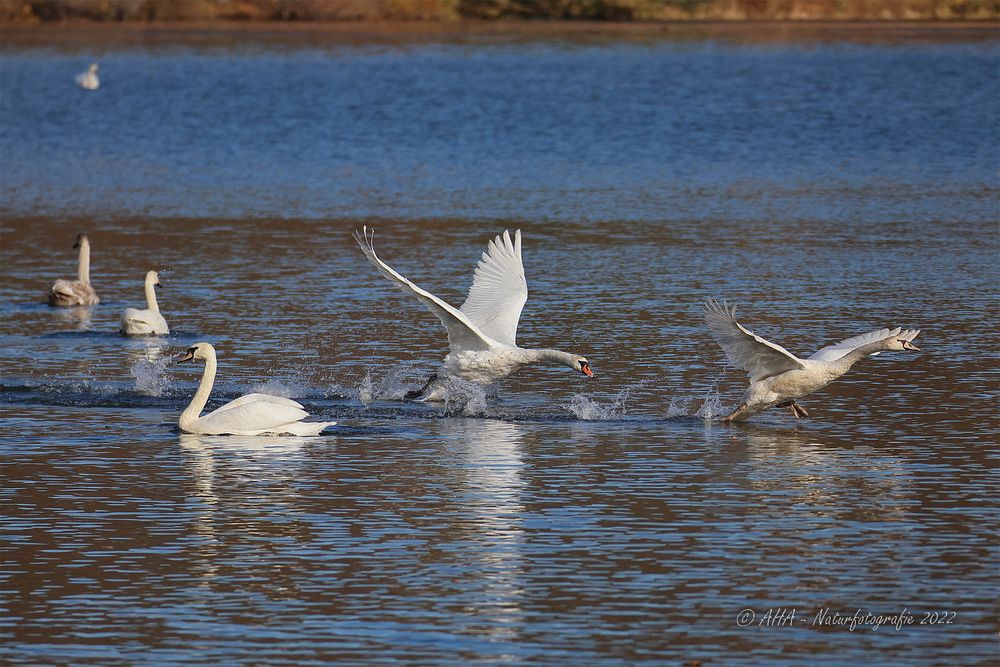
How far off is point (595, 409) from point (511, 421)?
0.58 metres

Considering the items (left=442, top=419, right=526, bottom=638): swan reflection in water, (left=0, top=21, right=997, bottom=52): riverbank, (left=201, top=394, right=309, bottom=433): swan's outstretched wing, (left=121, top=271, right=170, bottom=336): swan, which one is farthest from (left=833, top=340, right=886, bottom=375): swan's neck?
(left=0, top=21, right=997, bottom=52): riverbank

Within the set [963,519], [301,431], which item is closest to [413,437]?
[301,431]

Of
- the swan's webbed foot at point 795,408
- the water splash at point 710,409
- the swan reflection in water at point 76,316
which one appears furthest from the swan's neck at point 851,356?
the swan reflection in water at point 76,316

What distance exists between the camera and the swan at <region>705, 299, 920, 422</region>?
13.2m

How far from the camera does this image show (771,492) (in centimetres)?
1129

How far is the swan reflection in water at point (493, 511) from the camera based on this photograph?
9047mm

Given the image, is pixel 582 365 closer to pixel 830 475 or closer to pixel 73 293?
pixel 830 475

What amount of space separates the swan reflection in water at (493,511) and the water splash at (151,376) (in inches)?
92.4

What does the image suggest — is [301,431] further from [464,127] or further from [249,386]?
[464,127]

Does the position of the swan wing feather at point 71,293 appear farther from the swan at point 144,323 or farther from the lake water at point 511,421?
the swan at point 144,323

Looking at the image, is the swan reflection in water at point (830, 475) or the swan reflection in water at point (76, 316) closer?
the swan reflection in water at point (830, 475)

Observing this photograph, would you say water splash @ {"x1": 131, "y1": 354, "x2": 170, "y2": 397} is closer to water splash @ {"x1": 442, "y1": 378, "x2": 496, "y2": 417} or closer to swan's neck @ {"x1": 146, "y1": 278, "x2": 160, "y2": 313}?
swan's neck @ {"x1": 146, "y1": 278, "x2": 160, "y2": 313}

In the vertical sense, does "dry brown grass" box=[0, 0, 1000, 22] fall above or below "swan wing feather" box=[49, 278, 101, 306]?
above

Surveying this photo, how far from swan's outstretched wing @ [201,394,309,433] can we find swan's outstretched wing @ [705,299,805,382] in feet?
9.01
